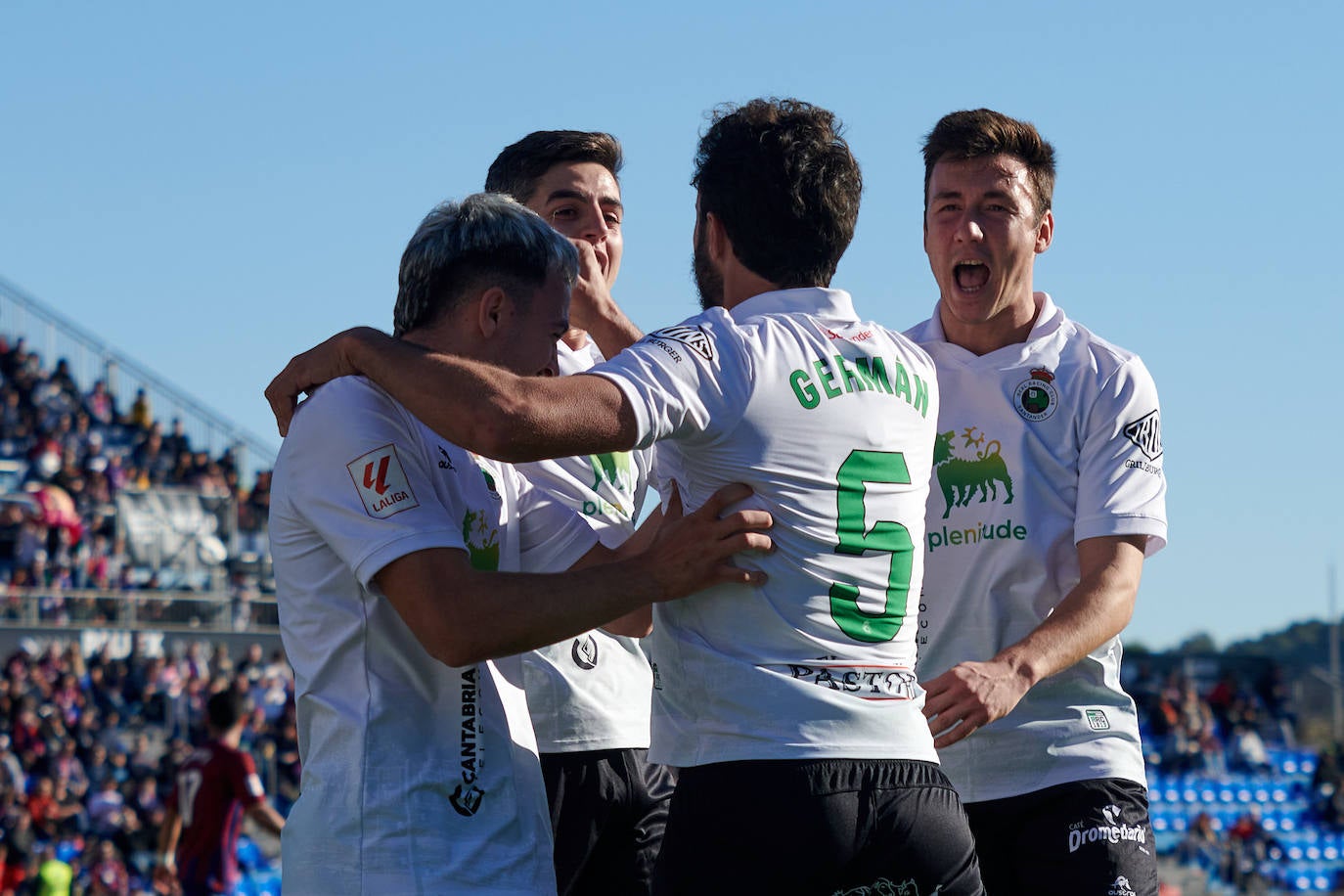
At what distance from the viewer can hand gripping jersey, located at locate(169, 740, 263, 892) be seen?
1102 centimetres

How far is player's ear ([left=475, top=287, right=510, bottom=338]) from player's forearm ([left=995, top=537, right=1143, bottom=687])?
154 cm

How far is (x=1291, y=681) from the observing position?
35875 mm

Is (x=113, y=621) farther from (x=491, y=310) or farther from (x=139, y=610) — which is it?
(x=491, y=310)

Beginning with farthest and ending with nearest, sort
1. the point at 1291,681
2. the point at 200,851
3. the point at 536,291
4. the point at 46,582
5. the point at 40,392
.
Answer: the point at 1291,681, the point at 40,392, the point at 46,582, the point at 200,851, the point at 536,291

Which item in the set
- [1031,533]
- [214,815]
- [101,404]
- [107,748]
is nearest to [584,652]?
[1031,533]

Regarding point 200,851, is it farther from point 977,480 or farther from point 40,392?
point 40,392

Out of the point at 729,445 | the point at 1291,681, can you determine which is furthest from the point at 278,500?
the point at 1291,681

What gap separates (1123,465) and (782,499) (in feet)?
5.07

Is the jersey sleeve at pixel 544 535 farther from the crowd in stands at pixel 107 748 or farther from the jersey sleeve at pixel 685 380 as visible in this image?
the crowd in stands at pixel 107 748

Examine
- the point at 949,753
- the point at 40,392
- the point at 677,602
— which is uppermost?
the point at 40,392

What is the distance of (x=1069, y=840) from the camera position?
4.50 m

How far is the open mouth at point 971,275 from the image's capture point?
15.9ft

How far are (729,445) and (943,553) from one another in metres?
1.44

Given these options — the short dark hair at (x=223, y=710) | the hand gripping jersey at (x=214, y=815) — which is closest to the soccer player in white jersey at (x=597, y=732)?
the short dark hair at (x=223, y=710)
